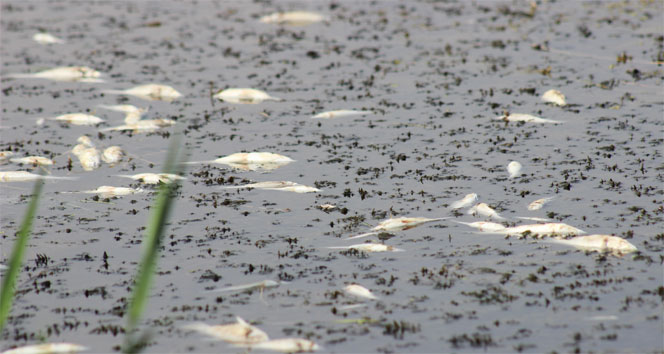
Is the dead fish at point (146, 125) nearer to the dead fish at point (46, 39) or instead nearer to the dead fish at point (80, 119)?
the dead fish at point (80, 119)

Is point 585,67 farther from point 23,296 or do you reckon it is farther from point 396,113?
point 23,296

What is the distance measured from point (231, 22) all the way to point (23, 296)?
11998mm

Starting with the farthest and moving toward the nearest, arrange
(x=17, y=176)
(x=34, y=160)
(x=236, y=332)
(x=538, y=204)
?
(x=34, y=160) < (x=17, y=176) < (x=538, y=204) < (x=236, y=332)

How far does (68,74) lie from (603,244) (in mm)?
8946

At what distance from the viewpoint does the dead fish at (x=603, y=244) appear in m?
6.05

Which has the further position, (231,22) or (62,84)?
(231,22)

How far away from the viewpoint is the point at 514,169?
8.12m

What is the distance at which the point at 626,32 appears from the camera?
1423 cm

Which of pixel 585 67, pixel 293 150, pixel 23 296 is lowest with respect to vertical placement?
pixel 23 296

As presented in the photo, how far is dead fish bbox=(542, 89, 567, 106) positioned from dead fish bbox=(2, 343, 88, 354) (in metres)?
6.92

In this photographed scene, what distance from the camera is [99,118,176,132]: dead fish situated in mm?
10203

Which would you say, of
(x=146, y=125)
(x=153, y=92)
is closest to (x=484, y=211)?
(x=146, y=125)

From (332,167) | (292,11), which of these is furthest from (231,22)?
(332,167)

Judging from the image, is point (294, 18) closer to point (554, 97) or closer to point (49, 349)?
point (554, 97)
